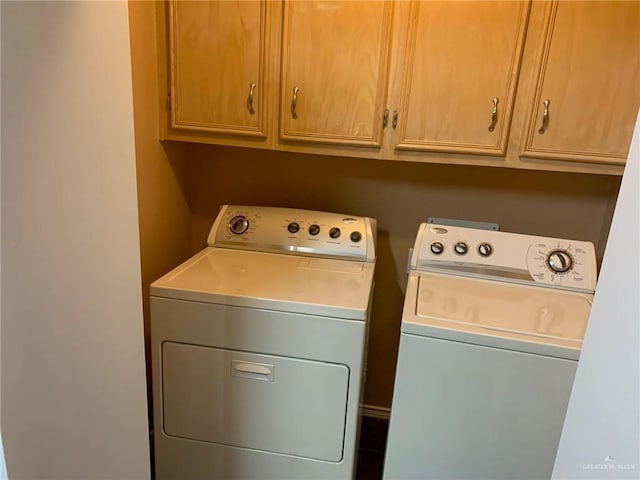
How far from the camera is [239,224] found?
1923mm

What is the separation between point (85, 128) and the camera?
0.76 metres

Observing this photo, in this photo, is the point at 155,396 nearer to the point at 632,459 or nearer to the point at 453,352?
the point at 453,352

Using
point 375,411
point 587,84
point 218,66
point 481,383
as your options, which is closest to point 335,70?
point 218,66

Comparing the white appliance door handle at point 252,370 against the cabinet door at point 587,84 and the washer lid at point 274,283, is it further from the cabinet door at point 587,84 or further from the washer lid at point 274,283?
the cabinet door at point 587,84

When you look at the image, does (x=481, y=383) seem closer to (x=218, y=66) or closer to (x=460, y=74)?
(x=460, y=74)

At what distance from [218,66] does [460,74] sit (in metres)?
0.84

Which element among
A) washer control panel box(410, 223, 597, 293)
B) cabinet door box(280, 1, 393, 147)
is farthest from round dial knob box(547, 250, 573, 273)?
cabinet door box(280, 1, 393, 147)

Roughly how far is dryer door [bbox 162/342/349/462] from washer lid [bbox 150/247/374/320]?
172mm

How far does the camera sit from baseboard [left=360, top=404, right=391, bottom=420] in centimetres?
228

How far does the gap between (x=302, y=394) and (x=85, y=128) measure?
101 centimetres

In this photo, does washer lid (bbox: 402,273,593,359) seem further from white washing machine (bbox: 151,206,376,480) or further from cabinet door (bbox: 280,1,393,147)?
cabinet door (bbox: 280,1,393,147)

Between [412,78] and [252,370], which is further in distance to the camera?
[412,78]

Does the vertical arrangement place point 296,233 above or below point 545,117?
below

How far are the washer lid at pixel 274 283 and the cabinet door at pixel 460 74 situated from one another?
0.52m
